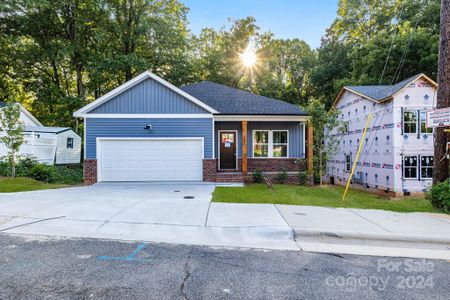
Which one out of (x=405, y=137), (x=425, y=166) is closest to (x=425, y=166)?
(x=425, y=166)

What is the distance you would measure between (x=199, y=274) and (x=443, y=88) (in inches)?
327

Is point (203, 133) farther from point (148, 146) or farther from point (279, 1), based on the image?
point (279, 1)

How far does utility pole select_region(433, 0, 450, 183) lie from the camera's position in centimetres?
711

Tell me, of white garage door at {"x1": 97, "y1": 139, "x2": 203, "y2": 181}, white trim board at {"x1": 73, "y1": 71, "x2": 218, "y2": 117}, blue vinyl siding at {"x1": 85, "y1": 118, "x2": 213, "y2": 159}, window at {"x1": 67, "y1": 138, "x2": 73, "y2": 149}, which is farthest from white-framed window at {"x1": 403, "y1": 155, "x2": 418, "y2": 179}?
window at {"x1": 67, "y1": 138, "x2": 73, "y2": 149}

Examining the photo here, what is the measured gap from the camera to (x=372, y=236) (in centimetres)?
476

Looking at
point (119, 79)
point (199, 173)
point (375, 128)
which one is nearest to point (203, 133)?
point (199, 173)

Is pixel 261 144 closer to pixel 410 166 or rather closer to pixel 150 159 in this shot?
pixel 150 159

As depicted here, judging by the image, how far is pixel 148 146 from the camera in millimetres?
12062

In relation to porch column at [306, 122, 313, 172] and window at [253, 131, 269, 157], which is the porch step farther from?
porch column at [306, 122, 313, 172]

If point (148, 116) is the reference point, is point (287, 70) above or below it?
above

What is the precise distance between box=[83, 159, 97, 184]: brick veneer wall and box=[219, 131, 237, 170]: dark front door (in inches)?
247

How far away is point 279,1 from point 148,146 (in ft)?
38.1

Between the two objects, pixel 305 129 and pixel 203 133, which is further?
pixel 305 129

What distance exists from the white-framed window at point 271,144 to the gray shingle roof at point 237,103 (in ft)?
4.18
